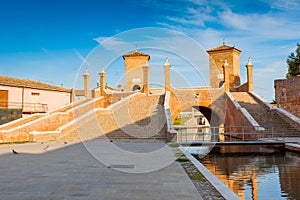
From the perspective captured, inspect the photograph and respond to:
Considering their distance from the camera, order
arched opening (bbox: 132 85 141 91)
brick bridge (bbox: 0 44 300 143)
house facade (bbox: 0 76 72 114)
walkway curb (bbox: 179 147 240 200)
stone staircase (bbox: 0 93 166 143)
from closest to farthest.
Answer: walkway curb (bbox: 179 147 240 200)
stone staircase (bbox: 0 93 166 143)
brick bridge (bbox: 0 44 300 143)
house facade (bbox: 0 76 72 114)
arched opening (bbox: 132 85 141 91)

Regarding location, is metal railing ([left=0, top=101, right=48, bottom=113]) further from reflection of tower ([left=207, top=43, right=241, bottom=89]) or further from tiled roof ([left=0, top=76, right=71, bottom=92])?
reflection of tower ([left=207, top=43, right=241, bottom=89])

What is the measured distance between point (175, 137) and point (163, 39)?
5.11m

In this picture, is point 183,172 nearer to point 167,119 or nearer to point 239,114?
point 167,119

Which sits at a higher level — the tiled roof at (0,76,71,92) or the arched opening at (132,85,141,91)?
the arched opening at (132,85,141,91)

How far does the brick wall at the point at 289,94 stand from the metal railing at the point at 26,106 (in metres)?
20.0

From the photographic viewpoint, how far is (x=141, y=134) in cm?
1706

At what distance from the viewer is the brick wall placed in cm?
1980

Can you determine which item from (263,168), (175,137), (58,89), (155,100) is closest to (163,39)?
(175,137)

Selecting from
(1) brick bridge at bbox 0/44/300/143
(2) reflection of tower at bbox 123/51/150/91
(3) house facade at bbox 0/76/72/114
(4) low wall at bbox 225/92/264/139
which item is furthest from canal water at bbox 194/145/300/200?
(2) reflection of tower at bbox 123/51/150/91

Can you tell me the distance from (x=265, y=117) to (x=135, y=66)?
22456 mm

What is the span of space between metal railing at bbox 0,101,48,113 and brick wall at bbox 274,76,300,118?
20.0 m

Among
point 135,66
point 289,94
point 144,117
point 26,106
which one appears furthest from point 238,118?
point 135,66

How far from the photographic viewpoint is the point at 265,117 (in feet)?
64.4

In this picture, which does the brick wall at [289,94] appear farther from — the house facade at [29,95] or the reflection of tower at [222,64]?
the house facade at [29,95]
